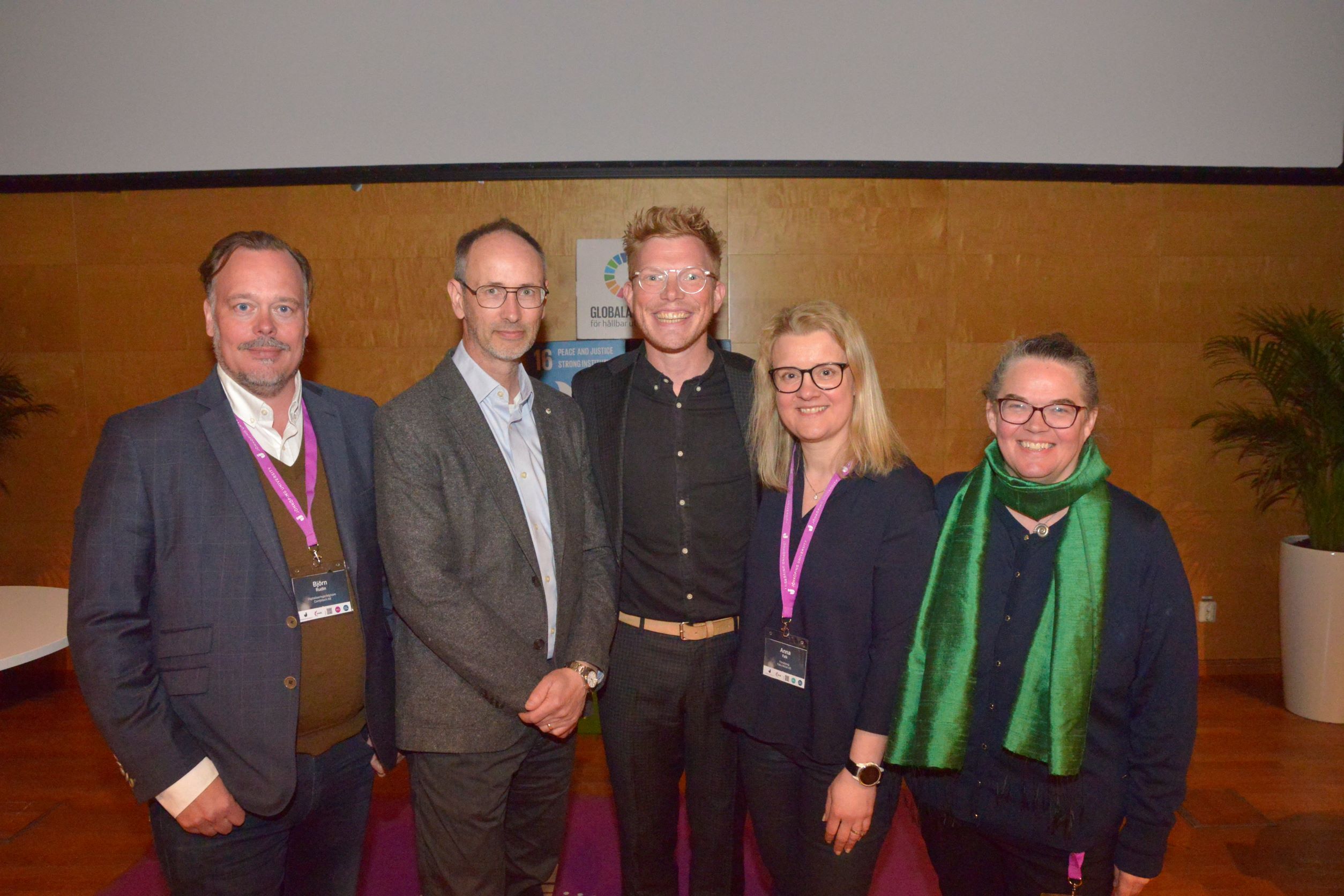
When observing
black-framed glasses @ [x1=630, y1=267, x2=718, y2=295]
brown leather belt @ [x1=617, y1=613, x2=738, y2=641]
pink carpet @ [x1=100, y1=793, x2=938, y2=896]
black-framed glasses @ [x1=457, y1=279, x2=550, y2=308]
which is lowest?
pink carpet @ [x1=100, y1=793, x2=938, y2=896]

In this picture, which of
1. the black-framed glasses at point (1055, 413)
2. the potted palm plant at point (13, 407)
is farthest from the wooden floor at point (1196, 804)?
the black-framed glasses at point (1055, 413)

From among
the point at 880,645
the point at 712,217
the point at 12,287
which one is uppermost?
the point at 712,217

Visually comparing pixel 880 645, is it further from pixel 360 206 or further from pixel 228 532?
pixel 360 206

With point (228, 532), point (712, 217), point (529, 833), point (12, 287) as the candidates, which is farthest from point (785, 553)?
point (12, 287)

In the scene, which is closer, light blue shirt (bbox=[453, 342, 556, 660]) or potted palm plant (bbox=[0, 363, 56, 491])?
light blue shirt (bbox=[453, 342, 556, 660])

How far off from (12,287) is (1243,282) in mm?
7540

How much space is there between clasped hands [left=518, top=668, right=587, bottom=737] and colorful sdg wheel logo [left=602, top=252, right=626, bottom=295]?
2.80 meters

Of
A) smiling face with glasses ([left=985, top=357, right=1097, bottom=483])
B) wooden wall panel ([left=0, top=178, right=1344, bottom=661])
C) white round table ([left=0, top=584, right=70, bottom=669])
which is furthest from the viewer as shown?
wooden wall panel ([left=0, top=178, right=1344, bottom=661])

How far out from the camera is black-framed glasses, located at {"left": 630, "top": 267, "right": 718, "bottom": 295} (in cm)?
206

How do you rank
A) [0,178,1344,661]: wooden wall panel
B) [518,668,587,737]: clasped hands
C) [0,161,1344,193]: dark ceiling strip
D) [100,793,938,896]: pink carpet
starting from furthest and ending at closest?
[0,178,1344,661]: wooden wall panel < [0,161,1344,193]: dark ceiling strip < [100,793,938,896]: pink carpet < [518,668,587,737]: clasped hands

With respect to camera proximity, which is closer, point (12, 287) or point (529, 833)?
point (529, 833)

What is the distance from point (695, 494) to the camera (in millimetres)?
2068

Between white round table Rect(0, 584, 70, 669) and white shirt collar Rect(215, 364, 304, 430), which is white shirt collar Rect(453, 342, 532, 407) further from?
white round table Rect(0, 584, 70, 669)

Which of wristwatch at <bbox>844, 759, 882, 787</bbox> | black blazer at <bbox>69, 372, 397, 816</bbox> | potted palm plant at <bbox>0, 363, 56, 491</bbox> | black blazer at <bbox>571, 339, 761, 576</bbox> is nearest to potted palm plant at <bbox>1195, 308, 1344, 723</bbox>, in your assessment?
black blazer at <bbox>571, 339, 761, 576</bbox>
